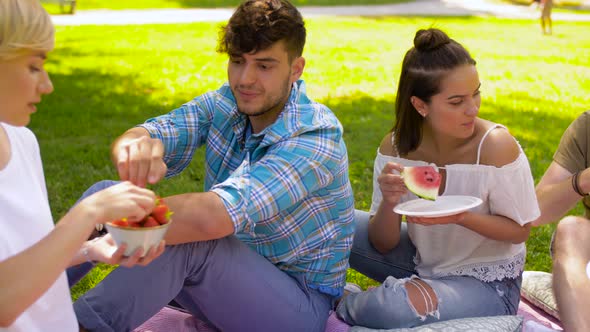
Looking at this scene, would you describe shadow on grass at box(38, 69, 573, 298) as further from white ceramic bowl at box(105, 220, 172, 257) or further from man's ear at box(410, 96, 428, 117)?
white ceramic bowl at box(105, 220, 172, 257)

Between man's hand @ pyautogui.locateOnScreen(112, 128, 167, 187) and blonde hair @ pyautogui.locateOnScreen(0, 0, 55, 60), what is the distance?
0.74 metres

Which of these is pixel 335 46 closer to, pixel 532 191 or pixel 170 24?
pixel 170 24

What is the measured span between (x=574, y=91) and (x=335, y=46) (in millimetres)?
5065

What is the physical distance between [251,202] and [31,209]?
92 cm

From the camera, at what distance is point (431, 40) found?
373 cm

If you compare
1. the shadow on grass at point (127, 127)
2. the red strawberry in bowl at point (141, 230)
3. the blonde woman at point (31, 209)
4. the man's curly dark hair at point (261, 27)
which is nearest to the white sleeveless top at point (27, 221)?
the blonde woman at point (31, 209)

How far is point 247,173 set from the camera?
10.3 ft

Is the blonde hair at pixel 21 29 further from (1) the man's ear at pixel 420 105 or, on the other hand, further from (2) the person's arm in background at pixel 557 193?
(2) the person's arm in background at pixel 557 193

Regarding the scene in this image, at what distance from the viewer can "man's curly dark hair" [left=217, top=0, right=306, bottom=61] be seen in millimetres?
3342

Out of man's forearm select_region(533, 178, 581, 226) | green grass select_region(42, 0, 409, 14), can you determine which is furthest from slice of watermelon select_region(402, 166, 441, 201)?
green grass select_region(42, 0, 409, 14)

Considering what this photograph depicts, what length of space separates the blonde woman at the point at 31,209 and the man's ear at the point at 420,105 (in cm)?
184

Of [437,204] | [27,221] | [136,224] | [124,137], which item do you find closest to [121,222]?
[136,224]

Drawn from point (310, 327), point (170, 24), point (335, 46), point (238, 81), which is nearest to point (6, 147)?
point (238, 81)

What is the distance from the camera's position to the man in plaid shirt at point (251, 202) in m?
3.03
